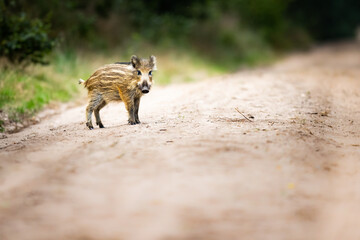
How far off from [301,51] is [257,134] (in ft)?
90.0

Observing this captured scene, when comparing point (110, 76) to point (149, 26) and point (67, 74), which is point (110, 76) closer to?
point (67, 74)

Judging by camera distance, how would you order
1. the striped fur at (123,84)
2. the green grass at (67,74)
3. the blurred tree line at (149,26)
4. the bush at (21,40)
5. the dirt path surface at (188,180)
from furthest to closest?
1. the blurred tree line at (149,26)
2. the bush at (21,40)
3. the green grass at (67,74)
4. the striped fur at (123,84)
5. the dirt path surface at (188,180)

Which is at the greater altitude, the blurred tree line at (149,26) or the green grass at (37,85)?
the blurred tree line at (149,26)

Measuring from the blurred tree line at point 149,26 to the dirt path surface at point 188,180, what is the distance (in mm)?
5457

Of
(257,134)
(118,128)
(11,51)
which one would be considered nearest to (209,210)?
(257,134)

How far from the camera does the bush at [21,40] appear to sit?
12.2 m

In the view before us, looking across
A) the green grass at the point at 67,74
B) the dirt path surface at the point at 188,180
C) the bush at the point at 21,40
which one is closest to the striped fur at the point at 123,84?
the dirt path surface at the point at 188,180

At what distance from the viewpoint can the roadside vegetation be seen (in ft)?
39.4

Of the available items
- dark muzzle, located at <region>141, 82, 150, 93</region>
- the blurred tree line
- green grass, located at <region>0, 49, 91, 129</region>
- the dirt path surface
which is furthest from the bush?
dark muzzle, located at <region>141, 82, 150, 93</region>

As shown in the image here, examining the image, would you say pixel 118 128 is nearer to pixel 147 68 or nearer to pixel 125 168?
pixel 147 68

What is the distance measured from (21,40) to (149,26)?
348 inches

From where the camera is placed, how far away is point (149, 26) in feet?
66.8

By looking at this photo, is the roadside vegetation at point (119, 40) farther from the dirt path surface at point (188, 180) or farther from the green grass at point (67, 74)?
the dirt path surface at point (188, 180)

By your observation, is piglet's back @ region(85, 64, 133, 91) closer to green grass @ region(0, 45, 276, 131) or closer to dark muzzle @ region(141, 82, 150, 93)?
dark muzzle @ region(141, 82, 150, 93)
